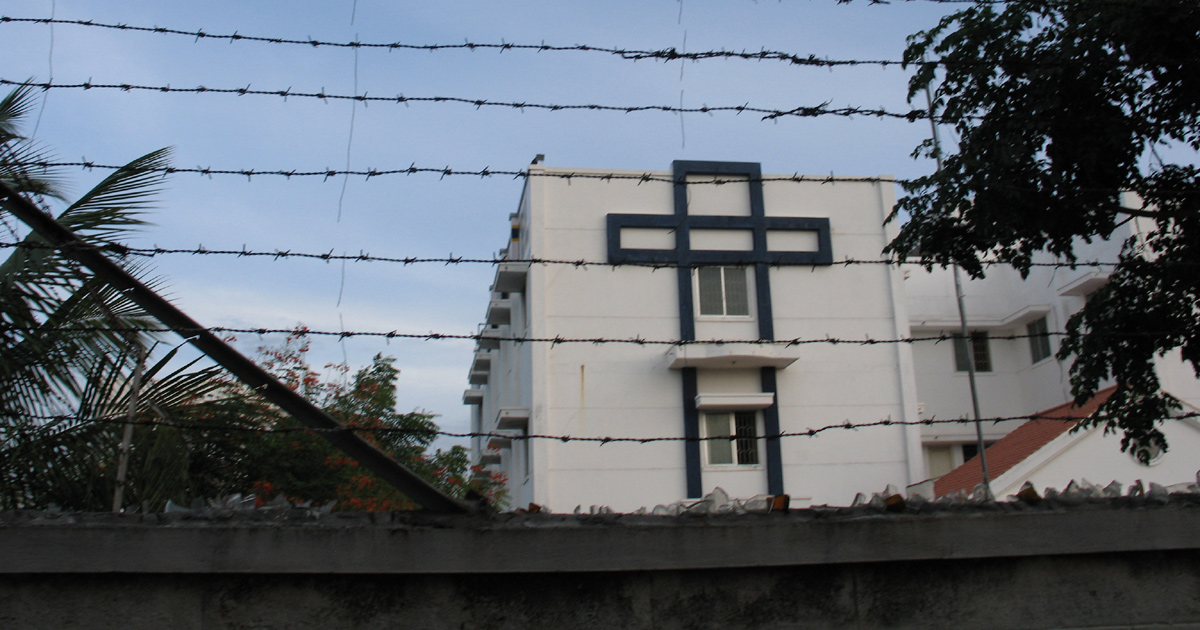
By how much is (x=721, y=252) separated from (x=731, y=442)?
393 centimetres

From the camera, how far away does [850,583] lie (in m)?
3.38

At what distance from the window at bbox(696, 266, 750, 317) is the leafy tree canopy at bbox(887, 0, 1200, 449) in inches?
467

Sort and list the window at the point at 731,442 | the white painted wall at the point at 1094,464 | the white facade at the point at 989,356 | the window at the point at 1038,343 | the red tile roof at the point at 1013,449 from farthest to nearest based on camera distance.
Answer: the window at the point at 1038,343 → the white facade at the point at 989,356 → the window at the point at 731,442 → the red tile roof at the point at 1013,449 → the white painted wall at the point at 1094,464

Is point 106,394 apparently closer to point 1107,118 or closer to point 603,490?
point 1107,118

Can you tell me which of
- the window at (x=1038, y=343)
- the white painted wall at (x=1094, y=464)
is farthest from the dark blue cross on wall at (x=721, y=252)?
the window at (x=1038, y=343)

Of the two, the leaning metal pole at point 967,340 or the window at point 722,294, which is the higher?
the window at point 722,294

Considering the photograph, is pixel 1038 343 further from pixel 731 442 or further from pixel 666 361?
pixel 666 361

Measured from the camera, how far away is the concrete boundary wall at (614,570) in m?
3.01

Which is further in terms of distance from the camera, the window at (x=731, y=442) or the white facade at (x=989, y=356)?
the white facade at (x=989, y=356)

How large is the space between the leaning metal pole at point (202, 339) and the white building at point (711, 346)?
16.5m

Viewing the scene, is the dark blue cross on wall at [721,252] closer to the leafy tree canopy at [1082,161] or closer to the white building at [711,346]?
the white building at [711,346]

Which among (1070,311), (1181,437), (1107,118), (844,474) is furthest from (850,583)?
(1070,311)

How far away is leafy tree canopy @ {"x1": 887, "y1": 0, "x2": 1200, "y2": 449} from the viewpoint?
22.2 feet

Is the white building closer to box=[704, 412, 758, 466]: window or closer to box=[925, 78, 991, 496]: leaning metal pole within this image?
box=[704, 412, 758, 466]: window
